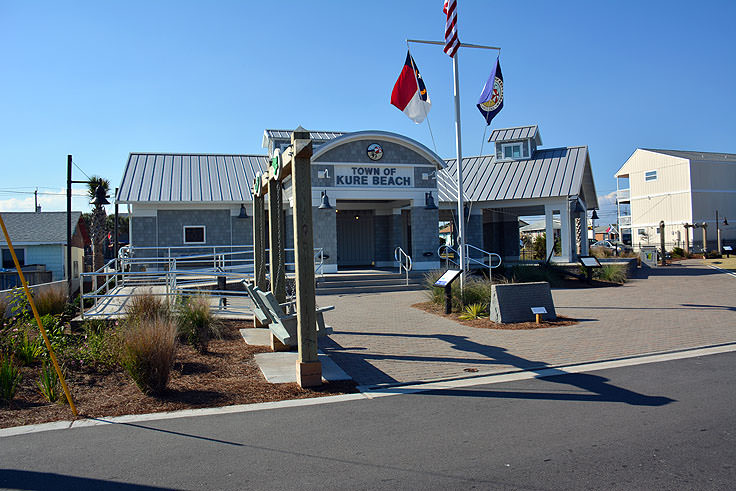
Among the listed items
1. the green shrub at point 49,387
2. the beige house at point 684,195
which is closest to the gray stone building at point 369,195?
the green shrub at point 49,387

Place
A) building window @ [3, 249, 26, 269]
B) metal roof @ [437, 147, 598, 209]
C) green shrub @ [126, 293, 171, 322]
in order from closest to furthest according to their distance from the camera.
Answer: green shrub @ [126, 293, 171, 322] → metal roof @ [437, 147, 598, 209] → building window @ [3, 249, 26, 269]

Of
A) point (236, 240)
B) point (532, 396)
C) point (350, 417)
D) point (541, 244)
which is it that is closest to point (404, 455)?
point (350, 417)

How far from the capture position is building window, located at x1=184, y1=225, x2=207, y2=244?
2266 centimetres

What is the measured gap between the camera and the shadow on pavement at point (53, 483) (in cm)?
414

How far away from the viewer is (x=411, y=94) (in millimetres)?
14859

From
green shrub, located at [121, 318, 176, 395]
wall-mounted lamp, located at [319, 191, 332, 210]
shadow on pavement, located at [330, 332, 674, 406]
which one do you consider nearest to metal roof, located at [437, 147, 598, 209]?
wall-mounted lamp, located at [319, 191, 332, 210]

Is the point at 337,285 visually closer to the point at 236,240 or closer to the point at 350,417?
the point at 236,240

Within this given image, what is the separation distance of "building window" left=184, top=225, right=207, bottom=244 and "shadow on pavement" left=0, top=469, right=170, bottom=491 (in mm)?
18856

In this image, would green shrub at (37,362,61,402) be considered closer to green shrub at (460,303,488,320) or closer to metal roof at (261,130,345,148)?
green shrub at (460,303,488,320)

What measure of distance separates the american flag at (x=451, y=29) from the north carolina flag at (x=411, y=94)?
1003mm

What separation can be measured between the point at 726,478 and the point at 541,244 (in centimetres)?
3151

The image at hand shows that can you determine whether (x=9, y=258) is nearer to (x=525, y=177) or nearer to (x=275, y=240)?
(x=525, y=177)

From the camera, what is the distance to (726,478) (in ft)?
13.5

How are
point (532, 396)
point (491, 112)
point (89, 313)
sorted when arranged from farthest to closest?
point (491, 112), point (89, 313), point (532, 396)
